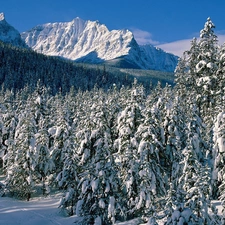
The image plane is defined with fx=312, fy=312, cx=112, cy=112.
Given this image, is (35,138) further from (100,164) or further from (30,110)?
(100,164)

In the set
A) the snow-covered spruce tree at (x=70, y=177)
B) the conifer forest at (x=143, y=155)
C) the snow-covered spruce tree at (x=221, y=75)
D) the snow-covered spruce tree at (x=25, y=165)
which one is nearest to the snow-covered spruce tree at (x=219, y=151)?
the conifer forest at (x=143, y=155)

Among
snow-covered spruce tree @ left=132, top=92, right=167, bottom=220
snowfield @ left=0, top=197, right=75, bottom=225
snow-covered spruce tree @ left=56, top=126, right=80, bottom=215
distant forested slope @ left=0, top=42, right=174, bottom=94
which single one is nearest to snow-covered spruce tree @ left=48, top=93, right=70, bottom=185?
snowfield @ left=0, top=197, right=75, bottom=225

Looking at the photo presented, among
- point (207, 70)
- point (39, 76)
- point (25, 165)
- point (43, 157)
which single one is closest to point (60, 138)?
point (43, 157)

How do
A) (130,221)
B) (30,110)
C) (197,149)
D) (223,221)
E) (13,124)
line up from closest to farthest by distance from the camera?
(223,221)
(130,221)
(197,149)
(30,110)
(13,124)

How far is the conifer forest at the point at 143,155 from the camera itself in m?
20.9

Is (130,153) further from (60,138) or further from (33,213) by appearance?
(60,138)

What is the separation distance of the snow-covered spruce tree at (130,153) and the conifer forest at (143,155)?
0.09m

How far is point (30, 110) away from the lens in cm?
4447

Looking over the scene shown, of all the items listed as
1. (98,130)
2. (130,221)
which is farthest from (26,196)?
(130,221)

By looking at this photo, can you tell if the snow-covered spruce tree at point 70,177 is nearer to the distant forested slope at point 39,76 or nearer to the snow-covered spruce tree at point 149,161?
the snow-covered spruce tree at point 149,161

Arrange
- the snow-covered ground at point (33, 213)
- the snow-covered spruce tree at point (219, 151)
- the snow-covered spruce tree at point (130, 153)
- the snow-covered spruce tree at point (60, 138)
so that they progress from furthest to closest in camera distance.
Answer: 1. the snow-covered spruce tree at point (60, 138)
2. the snow-covered ground at point (33, 213)
3. the snow-covered spruce tree at point (130, 153)
4. the snow-covered spruce tree at point (219, 151)

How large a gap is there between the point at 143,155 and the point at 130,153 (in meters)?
1.50

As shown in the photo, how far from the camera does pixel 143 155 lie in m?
27.3

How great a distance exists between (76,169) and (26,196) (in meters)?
10.8
